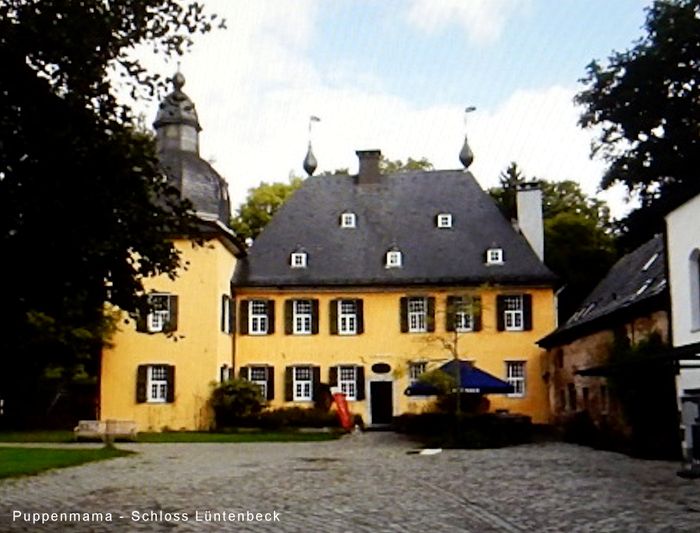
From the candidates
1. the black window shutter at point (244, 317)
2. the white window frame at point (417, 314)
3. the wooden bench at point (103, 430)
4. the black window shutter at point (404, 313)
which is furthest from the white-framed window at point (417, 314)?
the wooden bench at point (103, 430)

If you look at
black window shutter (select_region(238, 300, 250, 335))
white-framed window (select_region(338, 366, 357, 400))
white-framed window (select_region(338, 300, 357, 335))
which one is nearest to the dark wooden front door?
white-framed window (select_region(338, 366, 357, 400))

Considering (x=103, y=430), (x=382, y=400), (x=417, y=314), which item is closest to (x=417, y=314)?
(x=417, y=314)

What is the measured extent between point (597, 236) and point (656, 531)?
33.7m

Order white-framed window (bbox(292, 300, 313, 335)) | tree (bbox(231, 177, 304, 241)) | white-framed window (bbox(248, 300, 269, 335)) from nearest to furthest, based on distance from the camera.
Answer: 1. white-framed window (bbox(292, 300, 313, 335))
2. white-framed window (bbox(248, 300, 269, 335))
3. tree (bbox(231, 177, 304, 241))

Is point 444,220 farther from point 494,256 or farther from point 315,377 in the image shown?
point 315,377

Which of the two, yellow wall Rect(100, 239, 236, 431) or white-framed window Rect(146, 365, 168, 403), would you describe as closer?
yellow wall Rect(100, 239, 236, 431)

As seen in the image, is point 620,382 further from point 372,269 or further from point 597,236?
point 597,236

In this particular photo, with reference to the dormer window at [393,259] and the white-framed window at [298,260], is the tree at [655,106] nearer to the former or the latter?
the dormer window at [393,259]

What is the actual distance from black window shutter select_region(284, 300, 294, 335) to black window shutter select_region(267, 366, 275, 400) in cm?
141

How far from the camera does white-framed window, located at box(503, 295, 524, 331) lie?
1384 inches

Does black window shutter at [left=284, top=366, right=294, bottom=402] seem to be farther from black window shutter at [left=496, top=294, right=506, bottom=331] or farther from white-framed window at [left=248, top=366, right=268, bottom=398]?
black window shutter at [left=496, top=294, right=506, bottom=331]

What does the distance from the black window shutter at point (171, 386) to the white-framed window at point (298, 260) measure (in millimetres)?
6059

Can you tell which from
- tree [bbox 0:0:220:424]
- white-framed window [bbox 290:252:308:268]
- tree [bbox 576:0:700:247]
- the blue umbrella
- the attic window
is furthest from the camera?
white-framed window [bbox 290:252:308:268]

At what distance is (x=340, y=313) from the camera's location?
117 feet
